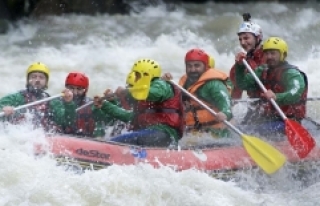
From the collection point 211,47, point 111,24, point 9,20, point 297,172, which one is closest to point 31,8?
point 9,20

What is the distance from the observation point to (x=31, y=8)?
45.6 ft

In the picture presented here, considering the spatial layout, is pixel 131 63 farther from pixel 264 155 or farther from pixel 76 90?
pixel 264 155

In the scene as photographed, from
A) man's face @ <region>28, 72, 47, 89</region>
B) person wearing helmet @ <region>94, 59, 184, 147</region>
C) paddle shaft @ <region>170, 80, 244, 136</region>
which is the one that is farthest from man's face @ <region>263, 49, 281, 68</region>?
man's face @ <region>28, 72, 47, 89</region>

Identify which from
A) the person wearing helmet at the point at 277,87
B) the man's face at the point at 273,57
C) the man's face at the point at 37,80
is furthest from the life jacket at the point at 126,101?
the man's face at the point at 273,57

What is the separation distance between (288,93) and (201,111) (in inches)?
33.2

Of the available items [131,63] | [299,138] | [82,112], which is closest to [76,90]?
[82,112]

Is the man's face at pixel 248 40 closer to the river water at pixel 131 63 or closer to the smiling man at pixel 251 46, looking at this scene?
the smiling man at pixel 251 46

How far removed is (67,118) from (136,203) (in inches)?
48.7

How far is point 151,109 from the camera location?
21.0ft

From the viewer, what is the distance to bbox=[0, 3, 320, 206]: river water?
18.1 feet

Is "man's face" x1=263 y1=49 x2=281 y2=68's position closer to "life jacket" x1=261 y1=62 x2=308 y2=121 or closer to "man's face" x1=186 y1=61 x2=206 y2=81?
"life jacket" x1=261 y1=62 x2=308 y2=121

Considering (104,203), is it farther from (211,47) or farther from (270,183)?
(211,47)

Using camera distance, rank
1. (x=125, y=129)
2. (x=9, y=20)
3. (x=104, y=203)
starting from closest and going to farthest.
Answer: (x=104, y=203) → (x=125, y=129) → (x=9, y=20)

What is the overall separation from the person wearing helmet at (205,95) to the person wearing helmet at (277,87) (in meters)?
0.42
